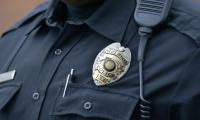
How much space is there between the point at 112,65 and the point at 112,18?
154 millimetres

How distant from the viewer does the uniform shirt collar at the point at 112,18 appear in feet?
4.99

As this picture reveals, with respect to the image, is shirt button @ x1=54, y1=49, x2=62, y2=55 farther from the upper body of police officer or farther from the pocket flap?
the pocket flap

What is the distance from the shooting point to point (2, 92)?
1.67 metres

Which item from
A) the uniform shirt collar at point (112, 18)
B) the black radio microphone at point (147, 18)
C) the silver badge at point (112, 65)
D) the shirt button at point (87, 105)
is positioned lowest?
the shirt button at point (87, 105)

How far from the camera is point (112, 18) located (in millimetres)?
1562

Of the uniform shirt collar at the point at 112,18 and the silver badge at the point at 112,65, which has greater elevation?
the uniform shirt collar at the point at 112,18

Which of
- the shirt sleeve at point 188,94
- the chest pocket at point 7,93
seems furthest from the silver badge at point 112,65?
the chest pocket at point 7,93

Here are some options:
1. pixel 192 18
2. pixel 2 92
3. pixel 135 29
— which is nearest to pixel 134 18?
pixel 135 29

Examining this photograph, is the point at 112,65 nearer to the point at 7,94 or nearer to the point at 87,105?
the point at 87,105

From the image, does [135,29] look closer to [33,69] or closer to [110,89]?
[110,89]

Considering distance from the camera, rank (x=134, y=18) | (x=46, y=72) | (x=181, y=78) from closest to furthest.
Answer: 1. (x=181, y=78)
2. (x=134, y=18)
3. (x=46, y=72)

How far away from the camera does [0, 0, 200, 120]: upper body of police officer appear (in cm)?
138

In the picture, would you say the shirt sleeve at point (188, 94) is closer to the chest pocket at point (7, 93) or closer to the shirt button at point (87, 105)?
the shirt button at point (87, 105)

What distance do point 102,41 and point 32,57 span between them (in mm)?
247
